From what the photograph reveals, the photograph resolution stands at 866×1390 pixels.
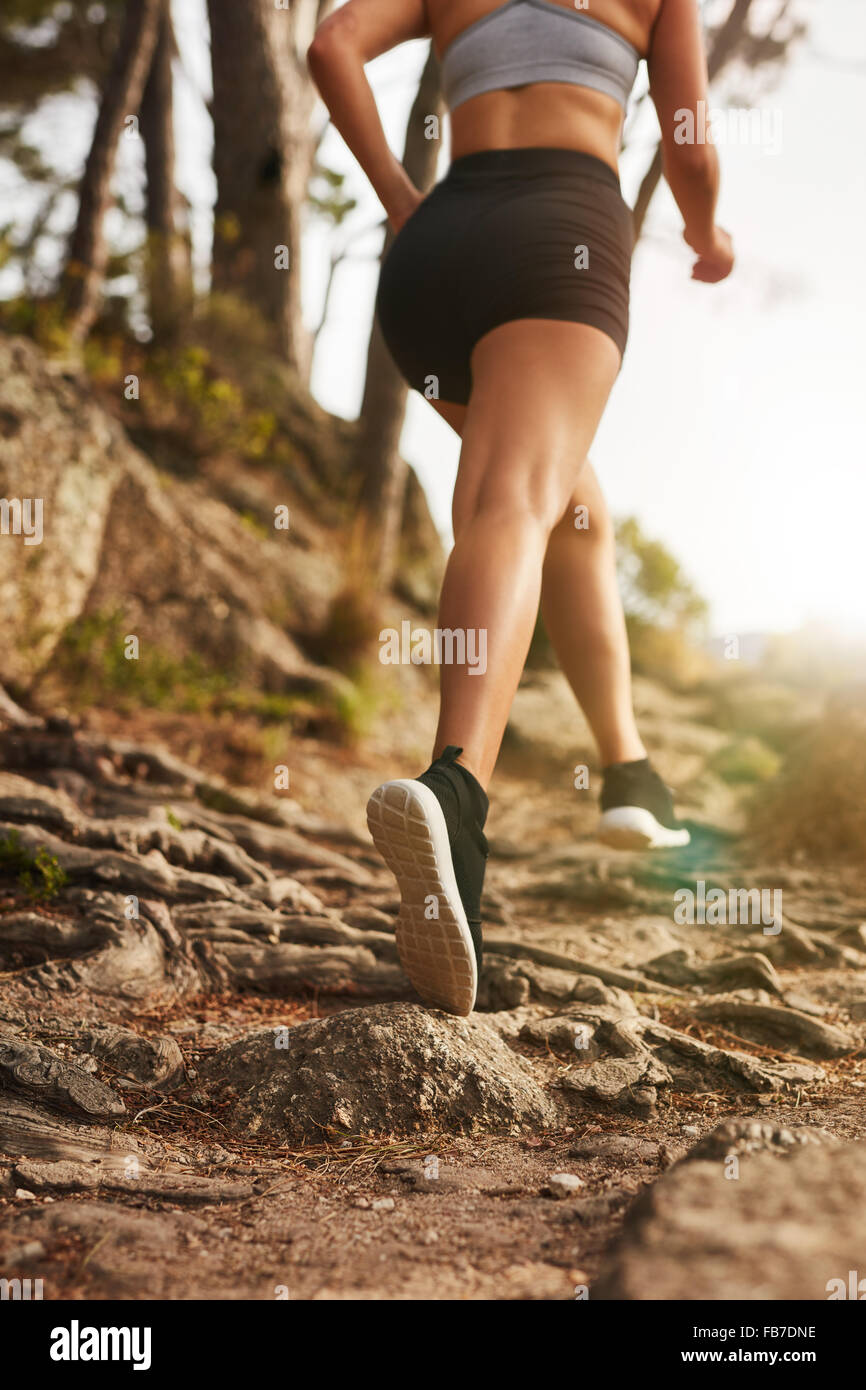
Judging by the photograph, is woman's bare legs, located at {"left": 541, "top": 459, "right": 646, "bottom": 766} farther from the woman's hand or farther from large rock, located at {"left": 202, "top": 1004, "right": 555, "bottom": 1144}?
large rock, located at {"left": 202, "top": 1004, "right": 555, "bottom": 1144}

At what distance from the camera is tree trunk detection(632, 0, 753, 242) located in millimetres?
5066

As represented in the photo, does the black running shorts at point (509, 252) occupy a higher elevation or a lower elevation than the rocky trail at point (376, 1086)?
higher

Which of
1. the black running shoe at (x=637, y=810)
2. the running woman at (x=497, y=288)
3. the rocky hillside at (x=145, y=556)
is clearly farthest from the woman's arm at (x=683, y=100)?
the rocky hillside at (x=145, y=556)

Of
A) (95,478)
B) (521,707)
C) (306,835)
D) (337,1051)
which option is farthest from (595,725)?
(521,707)

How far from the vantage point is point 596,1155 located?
1441mm

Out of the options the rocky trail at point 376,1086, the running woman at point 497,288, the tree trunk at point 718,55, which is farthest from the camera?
the tree trunk at point 718,55

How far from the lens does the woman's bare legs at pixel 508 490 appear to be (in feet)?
5.54

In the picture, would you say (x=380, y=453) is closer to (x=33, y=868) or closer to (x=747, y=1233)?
(x=33, y=868)

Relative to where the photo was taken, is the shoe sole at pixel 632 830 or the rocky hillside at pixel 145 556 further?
the rocky hillside at pixel 145 556

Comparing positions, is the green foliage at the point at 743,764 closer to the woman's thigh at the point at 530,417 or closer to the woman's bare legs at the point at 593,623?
the woman's bare legs at the point at 593,623

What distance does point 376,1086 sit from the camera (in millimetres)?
1613

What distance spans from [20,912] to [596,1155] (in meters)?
1.47

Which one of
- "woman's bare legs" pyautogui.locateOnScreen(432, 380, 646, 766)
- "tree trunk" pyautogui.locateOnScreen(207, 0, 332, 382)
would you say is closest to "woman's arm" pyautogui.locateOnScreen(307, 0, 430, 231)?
"woman's bare legs" pyautogui.locateOnScreen(432, 380, 646, 766)

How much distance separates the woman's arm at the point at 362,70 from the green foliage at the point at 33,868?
1696 millimetres
